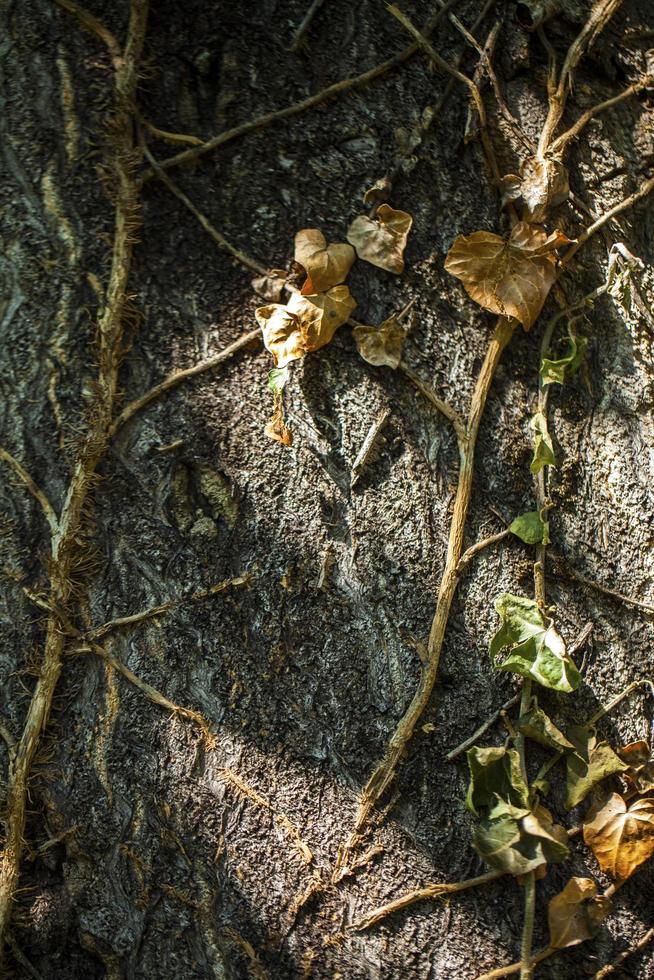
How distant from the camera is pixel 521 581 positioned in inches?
50.3

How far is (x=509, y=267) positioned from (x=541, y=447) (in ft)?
0.96

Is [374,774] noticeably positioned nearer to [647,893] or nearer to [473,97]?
[647,893]

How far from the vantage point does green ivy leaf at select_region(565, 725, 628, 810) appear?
1.23m

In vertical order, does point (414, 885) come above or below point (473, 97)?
below

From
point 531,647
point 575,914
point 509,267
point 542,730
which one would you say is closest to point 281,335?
point 509,267

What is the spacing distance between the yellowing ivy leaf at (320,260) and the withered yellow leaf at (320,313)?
0.04ft

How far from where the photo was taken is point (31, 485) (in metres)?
1.25

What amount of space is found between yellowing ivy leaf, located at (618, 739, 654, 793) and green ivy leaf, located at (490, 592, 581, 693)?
15 centimetres

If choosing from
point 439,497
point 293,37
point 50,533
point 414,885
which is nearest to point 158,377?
point 50,533

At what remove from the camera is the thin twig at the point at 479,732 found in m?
1.22

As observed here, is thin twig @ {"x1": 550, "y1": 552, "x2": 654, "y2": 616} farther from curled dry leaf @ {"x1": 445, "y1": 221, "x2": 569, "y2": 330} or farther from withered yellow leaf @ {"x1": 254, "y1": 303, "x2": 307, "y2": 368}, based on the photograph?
withered yellow leaf @ {"x1": 254, "y1": 303, "x2": 307, "y2": 368}

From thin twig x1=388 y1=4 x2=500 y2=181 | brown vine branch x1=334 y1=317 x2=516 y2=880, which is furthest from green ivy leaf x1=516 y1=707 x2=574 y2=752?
thin twig x1=388 y1=4 x2=500 y2=181

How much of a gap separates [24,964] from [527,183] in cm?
144

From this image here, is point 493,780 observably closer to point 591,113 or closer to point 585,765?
point 585,765
